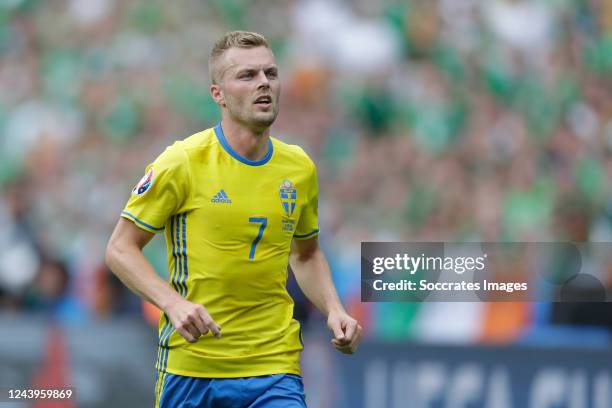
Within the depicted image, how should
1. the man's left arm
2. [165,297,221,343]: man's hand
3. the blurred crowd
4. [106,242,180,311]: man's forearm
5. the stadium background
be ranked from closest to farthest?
1. [165,297,221,343]: man's hand
2. [106,242,180,311]: man's forearm
3. the man's left arm
4. the stadium background
5. the blurred crowd

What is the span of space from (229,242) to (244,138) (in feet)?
1.51

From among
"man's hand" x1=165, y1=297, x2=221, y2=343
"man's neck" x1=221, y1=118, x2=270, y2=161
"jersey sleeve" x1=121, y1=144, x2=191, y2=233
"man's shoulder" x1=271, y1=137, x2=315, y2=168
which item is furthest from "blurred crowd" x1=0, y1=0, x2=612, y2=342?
"man's hand" x1=165, y1=297, x2=221, y2=343

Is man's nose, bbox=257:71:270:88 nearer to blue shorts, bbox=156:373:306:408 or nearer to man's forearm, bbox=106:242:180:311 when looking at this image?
man's forearm, bbox=106:242:180:311

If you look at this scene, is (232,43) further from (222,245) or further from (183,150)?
(222,245)

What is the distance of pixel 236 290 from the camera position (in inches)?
192

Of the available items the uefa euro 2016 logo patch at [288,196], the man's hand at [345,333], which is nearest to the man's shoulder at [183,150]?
the uefa euro 2016 logo patch at [288,196]

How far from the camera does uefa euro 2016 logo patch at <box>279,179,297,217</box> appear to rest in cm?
502

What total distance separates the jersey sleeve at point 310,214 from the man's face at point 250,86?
17.0 inches

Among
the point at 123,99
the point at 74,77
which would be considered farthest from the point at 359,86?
the point at 74,77

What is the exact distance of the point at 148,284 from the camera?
15.2 ft

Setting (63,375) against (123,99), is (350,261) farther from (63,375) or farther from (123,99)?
(123,99)

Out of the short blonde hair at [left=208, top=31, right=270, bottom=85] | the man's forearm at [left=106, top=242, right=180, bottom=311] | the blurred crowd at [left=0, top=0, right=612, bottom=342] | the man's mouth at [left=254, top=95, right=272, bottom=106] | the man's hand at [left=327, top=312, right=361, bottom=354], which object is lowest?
the man's hand at [left=327, top=312, right=361, bottom=354]

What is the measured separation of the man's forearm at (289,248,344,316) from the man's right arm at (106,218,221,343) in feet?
2.87

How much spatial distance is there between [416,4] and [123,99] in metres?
3.68
